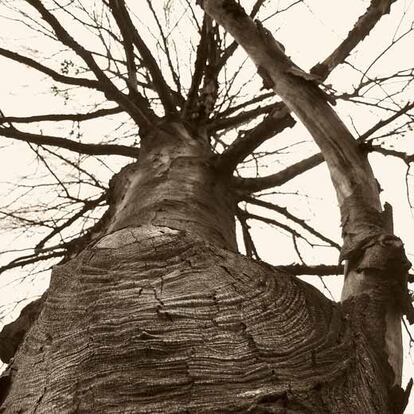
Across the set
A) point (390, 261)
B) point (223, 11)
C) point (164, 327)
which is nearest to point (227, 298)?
point (164, 327)

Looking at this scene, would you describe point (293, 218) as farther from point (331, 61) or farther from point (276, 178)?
point (331, 61)

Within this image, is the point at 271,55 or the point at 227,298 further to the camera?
the point at 271,55

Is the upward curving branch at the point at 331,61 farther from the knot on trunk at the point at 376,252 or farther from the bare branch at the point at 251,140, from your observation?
the knot on trunk at the point at 376,252

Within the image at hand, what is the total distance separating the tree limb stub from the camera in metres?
1.09

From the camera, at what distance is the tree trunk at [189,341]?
79 centimetres

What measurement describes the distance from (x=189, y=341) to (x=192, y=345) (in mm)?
12

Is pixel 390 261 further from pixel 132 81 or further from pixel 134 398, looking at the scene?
pixel 132 81

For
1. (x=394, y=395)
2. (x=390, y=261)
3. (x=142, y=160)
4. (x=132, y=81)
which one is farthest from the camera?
(x=132, y=81)

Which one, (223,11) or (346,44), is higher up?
(223,11)

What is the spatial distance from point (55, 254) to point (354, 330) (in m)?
2.33

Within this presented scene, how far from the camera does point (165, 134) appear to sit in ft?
8.75

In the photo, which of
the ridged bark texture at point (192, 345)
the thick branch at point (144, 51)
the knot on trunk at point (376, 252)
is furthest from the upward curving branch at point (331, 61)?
the ridged bark texture at point (192, 345)

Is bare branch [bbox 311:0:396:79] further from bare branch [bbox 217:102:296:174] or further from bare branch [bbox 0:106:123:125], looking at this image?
bare branch [bbox 0:106:123:125]

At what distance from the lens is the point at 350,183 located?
1.40 metres
